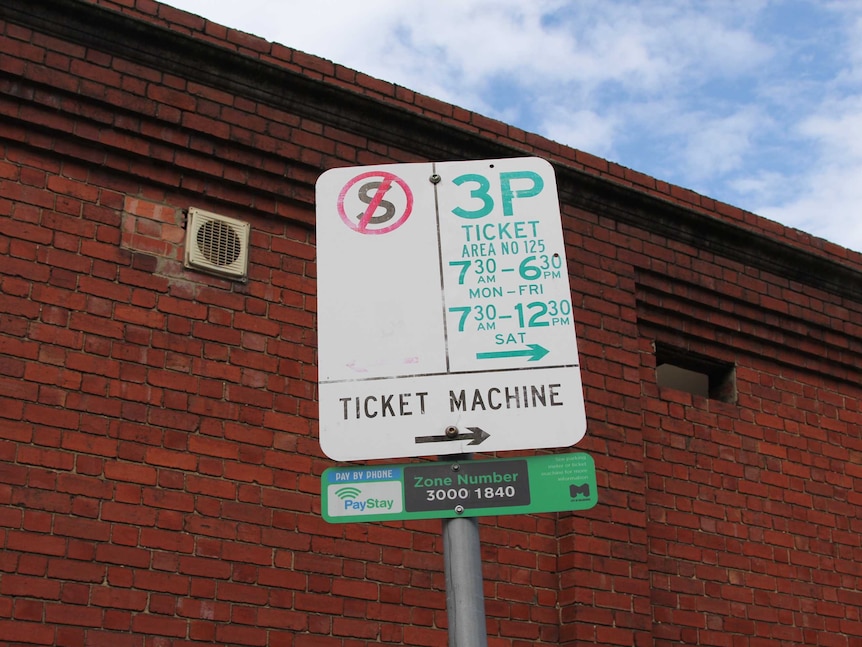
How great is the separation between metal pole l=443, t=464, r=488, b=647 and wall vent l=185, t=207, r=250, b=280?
11.4ft

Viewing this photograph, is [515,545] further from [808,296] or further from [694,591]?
[808,296]

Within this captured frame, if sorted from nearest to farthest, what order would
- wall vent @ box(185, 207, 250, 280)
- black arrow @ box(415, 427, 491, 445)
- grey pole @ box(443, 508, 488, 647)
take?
grey pole @ box(443, 508, 488, 647) → black arrow @ box(415, 427, 491, 445) → wall vent @ box(185, 207, 250, 280)

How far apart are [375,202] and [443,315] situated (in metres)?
0.40

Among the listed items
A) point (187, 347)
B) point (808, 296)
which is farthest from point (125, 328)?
point (808, 296)

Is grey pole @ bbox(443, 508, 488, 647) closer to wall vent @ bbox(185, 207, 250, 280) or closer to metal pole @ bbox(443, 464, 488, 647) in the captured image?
metal pole @ bbox(443, 464, 488, 647)

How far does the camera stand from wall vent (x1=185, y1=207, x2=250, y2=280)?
600 cm

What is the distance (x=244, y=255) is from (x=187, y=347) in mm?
634

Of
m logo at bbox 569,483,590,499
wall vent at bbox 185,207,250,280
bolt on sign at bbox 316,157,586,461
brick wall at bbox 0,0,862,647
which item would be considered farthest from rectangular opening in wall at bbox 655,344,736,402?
m logo at bbox 569,483,590,499

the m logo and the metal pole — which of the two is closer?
the metal pole

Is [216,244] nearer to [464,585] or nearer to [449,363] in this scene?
[449,363]

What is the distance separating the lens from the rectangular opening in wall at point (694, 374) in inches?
300

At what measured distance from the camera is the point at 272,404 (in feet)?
19.5

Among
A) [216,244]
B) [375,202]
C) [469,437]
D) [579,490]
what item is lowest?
[579,490]

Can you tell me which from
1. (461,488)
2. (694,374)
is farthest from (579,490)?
(694,374)
